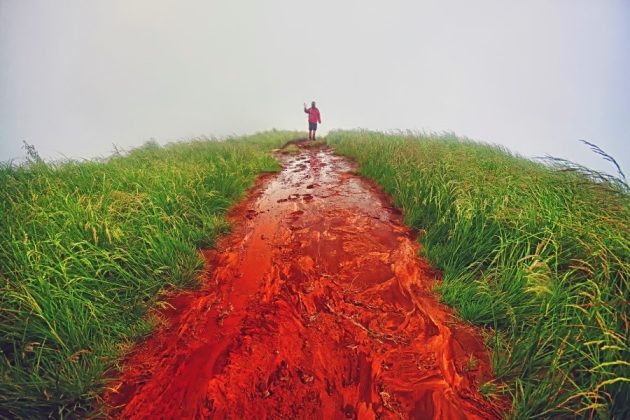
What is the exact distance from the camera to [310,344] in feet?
7.27

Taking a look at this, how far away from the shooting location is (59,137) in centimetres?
8619

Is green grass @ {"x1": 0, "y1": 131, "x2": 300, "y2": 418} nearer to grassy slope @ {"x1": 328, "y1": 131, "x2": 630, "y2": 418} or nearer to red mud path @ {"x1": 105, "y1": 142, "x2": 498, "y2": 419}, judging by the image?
red mud path @ {"x1": 105, "y1": 142, "x2": 498, "y2": 419}

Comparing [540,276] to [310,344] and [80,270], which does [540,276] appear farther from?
[80,270]

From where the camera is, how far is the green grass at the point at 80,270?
1698mm

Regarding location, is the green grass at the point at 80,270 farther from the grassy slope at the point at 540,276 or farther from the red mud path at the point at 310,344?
the grassy slope at the point at 540,276

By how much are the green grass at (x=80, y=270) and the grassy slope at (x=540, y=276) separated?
9.62 feet

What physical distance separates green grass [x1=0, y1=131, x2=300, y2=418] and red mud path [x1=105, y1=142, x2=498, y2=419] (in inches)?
10.8

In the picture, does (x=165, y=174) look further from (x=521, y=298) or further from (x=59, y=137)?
(x=59, y=137)

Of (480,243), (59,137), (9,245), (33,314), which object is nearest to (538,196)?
(480,243)

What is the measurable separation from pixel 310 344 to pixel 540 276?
2125 millimetres

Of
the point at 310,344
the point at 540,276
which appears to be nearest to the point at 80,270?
the point at 310,344

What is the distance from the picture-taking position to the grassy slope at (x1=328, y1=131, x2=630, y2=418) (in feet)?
5.20

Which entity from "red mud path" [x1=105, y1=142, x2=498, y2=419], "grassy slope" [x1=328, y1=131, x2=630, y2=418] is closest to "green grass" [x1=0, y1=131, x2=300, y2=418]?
"red mud path" [x1=105, y1=142, x2=498, y2=419]

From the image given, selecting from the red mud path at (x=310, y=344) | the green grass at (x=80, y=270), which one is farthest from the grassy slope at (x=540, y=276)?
the green grass at (x=80, y=270)
